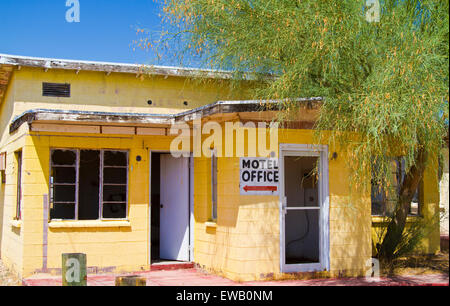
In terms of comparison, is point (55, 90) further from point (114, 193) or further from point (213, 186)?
point (213, 186)

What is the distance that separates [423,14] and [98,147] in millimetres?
6288

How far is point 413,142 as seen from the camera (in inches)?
312

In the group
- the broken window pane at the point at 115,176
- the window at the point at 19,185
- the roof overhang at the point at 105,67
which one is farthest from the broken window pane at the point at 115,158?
the roof overhang at the point at 105,67

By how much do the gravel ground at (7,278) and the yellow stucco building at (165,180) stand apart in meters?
0.17

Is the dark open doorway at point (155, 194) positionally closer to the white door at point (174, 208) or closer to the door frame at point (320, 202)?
the white door at point (174, 208)

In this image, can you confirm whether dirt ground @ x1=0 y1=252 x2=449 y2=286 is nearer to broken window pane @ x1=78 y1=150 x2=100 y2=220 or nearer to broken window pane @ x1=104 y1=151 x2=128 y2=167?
broken window pane @ x1=78 y1=150 x2=100 y2=220

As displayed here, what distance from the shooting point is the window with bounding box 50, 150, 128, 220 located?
1028 centimetres

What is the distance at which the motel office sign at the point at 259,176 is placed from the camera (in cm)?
930

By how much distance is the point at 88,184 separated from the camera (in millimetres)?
10547

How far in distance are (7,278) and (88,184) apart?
235cm

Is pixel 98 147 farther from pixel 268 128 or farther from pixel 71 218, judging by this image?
pixel 268 128

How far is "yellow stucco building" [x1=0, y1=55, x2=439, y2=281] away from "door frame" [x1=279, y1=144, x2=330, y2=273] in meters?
0.02

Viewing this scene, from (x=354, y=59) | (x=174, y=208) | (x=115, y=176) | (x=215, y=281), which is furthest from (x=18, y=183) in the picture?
(x=354, y=59)

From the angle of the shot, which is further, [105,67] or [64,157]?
[105,67]
